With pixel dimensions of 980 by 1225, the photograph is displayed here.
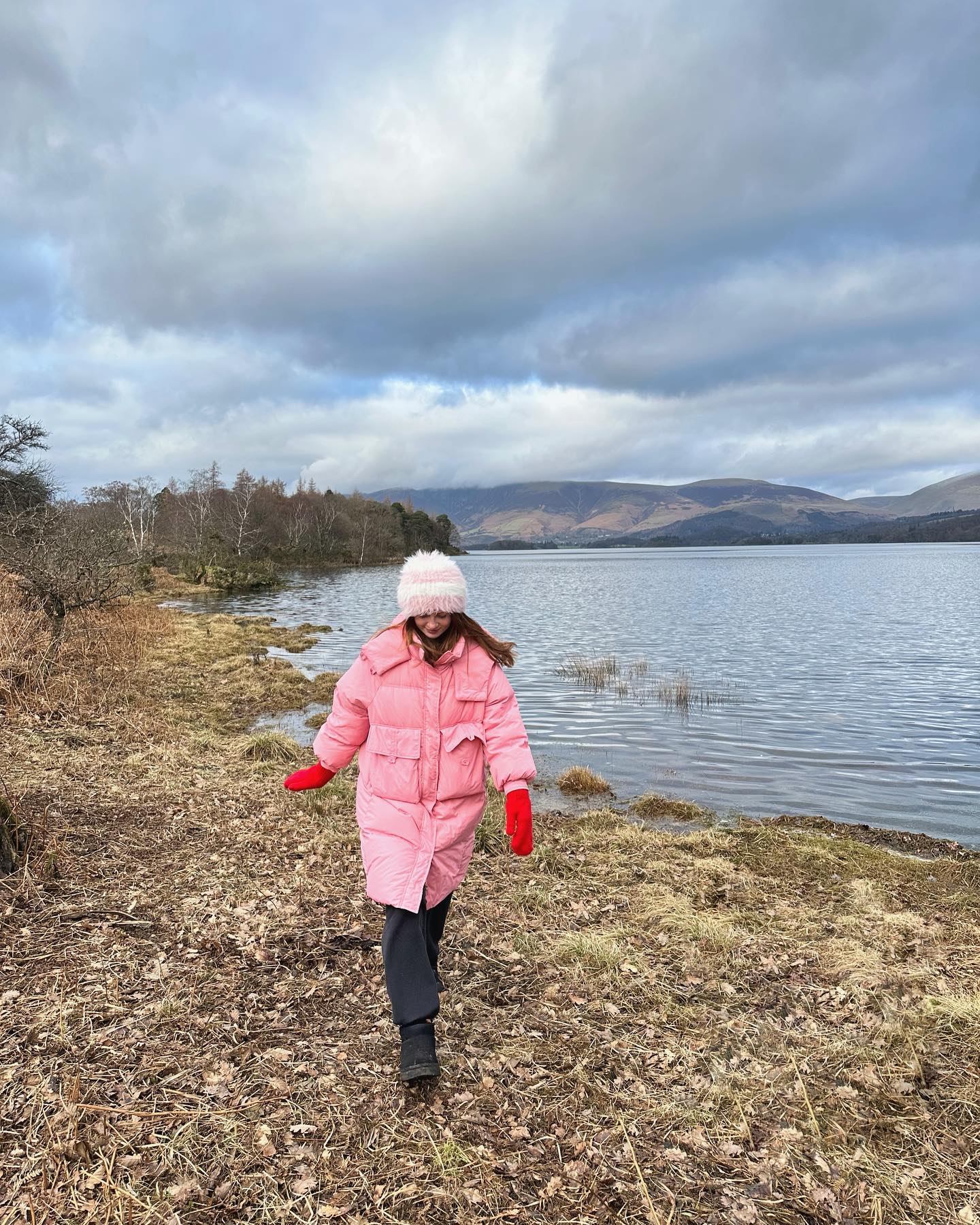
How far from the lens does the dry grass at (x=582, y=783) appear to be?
39.5 ft

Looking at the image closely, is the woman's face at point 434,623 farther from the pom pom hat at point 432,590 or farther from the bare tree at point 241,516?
the bare tree at point 241,516

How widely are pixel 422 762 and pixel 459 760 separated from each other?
0.20 metres

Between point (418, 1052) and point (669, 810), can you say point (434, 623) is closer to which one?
Result: point (418, 1052)

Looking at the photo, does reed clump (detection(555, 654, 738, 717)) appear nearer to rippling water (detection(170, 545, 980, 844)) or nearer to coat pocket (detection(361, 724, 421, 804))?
rippling water (detection(170, 545, 980, 844))

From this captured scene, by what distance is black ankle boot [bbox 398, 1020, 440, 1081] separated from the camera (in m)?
3.80

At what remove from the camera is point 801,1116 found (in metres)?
3.81

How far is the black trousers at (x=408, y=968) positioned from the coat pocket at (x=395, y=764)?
52cm

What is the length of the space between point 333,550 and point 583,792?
311 feet

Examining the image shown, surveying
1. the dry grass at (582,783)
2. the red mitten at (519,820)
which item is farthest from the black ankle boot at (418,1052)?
the dry grass at (582,783)

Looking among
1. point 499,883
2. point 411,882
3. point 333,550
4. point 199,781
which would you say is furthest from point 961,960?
point 333,550

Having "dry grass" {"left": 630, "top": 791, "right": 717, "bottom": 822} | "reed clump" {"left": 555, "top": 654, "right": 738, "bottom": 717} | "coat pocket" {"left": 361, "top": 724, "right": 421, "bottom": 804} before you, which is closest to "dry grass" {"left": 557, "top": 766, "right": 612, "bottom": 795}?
"dry grass" {"left": 630, "top": 791, "right": 717, "bottom": 822}

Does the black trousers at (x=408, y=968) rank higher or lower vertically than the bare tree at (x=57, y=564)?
lower

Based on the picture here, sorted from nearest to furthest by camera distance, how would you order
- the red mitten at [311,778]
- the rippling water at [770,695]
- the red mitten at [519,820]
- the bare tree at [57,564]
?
the red mitten at [519,820] → the red mitten at [311,778] → the rippling water at [770,695] → the bare tree at [57,564]

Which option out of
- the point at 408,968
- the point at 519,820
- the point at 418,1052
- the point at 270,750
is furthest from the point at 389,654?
the point at 270,750
